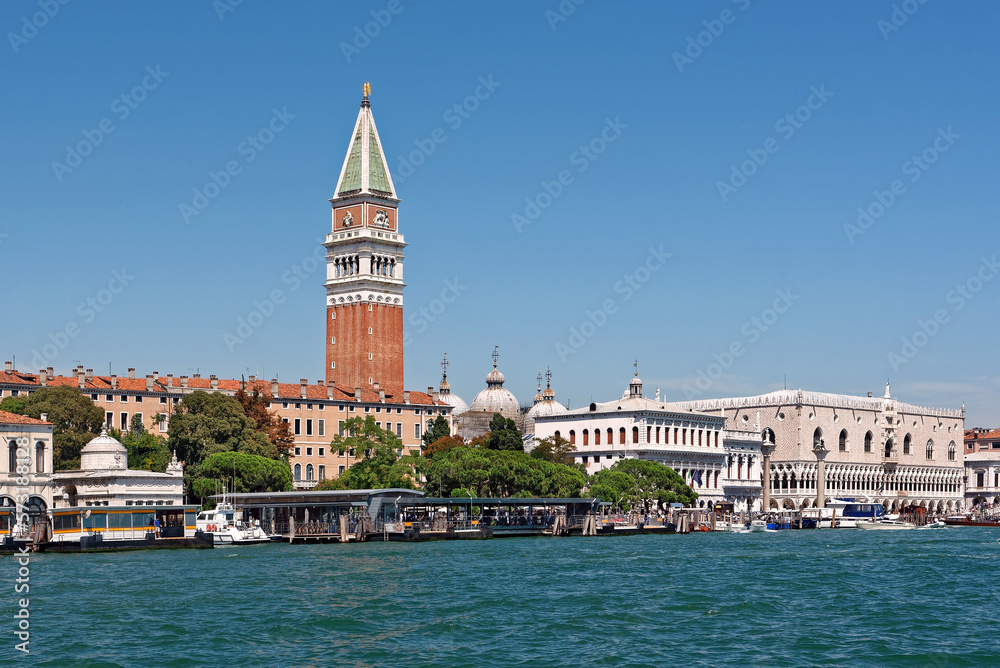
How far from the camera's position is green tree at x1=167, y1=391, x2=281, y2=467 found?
77750 millimetres

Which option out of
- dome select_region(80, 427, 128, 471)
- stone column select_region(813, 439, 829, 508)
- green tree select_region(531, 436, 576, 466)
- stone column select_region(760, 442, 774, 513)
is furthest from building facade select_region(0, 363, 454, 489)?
stone column select_region(813, 439, 829, 508)

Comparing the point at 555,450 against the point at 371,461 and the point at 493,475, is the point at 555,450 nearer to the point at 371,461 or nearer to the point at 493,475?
the point at 371,461

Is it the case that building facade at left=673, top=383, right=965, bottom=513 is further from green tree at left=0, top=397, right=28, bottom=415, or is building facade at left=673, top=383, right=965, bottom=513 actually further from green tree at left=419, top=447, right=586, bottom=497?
green tree at left=0, top=397, right=28, bottom=415

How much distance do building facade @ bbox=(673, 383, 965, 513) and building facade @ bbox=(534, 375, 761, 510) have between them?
23.3 ft

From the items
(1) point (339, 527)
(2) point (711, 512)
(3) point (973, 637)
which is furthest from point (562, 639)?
(2) point (711, 512)

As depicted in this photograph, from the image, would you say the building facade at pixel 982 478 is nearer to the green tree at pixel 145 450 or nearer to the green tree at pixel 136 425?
the green tree at pixel 136 425

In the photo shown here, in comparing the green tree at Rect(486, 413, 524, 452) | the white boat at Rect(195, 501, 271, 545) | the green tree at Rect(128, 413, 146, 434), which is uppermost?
the green tree at Rect(128, 413, 146, 434)

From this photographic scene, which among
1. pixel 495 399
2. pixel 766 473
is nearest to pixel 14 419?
pixel 495 399

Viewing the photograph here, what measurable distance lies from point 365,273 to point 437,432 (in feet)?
45.6

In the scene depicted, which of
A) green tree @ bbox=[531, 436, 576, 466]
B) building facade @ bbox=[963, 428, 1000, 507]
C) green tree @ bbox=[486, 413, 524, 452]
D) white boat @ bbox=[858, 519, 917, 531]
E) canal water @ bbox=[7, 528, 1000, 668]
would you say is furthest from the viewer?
building facade @ bbox=[963, 428, 1000, 507]

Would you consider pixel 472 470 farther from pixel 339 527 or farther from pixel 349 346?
pixel 349 346

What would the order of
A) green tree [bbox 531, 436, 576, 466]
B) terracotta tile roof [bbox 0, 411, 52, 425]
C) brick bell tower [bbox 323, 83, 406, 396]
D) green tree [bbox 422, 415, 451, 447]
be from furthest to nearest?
brick bell tower [bbox 323, 83, 406, 396] < green tree [bbox 422, 415, 451, 447] < green tree [bbox 531, 436, 576, 466] < terracotta tile roof [bbox 0, 411, 52, 425]

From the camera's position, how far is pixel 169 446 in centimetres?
7850
